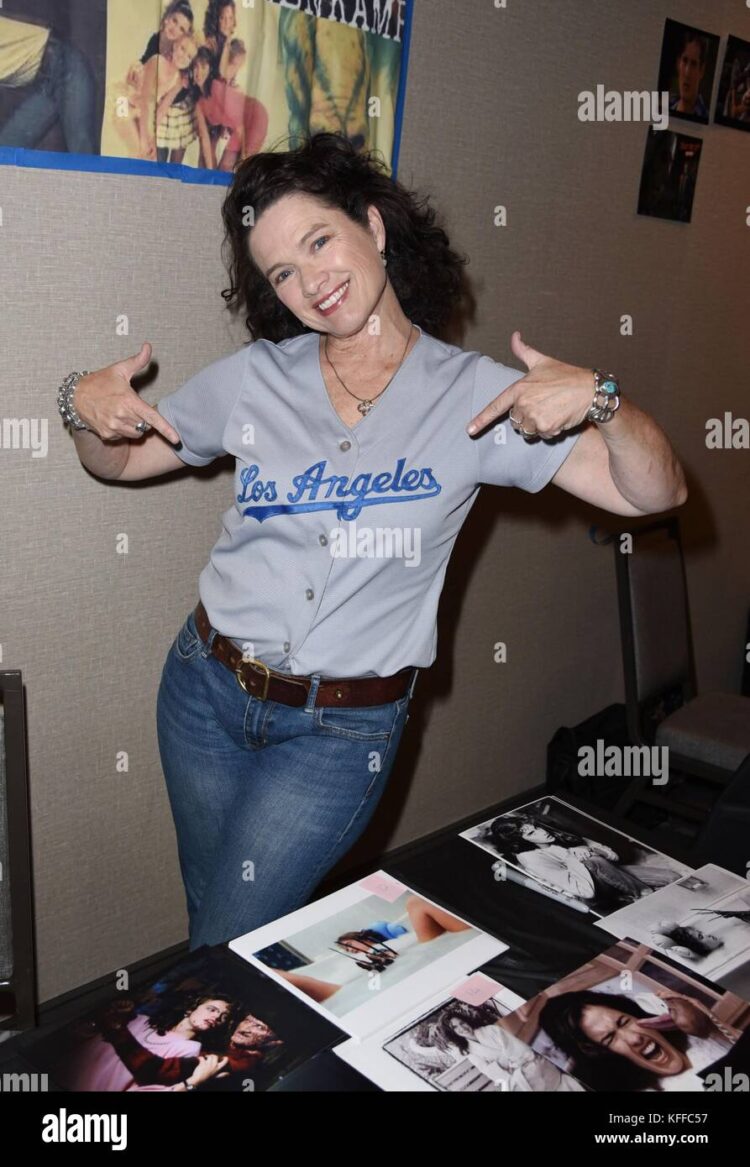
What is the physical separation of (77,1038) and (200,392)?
98cm

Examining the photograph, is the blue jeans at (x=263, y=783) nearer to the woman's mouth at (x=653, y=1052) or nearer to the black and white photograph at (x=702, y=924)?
the black and white photograph at (x=702, y=924)

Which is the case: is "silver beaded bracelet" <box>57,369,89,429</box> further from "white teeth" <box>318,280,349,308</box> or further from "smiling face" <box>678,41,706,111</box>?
"smiling face" <box>678,41,706,111</box>

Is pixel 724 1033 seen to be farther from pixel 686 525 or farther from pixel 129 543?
pixel 686 525

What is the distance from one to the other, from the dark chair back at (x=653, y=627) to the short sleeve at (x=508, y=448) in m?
1.28

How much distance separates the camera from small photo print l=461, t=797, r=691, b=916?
4.48ft

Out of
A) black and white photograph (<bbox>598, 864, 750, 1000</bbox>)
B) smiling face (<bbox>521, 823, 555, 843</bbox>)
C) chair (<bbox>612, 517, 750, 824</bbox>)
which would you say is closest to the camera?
black and white photograph (<bbox>598, 864, 750, 1000</bbox>)

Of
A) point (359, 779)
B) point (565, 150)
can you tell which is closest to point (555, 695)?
point (565, 150)

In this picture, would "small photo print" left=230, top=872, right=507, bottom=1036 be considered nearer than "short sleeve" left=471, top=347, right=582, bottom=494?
Yes

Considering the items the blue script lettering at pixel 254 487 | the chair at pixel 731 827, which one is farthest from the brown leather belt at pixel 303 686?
the chair at pixel 731 827

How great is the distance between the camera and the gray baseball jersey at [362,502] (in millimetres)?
1523

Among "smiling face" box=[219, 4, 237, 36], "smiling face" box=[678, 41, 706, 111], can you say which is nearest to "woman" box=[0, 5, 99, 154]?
"smiling face" box=[219, 4, 237, 36]

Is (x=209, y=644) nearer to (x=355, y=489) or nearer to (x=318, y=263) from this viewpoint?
(x=355, y=489)

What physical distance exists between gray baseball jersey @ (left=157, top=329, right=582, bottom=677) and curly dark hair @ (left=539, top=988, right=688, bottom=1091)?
0.56 m

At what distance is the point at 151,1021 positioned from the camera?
108 centimetres
